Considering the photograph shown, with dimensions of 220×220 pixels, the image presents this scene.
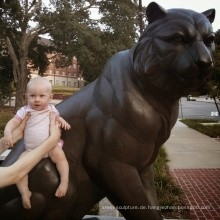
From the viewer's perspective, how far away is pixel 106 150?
4.75 feet

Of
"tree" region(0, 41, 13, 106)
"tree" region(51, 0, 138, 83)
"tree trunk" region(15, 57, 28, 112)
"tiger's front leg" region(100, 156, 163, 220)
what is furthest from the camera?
"tree" region(0, 41, 13, 106)

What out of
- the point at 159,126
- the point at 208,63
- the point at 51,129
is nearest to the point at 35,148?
the point at 51,129

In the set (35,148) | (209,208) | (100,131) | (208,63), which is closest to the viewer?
(208,63)

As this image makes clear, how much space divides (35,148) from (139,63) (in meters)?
0.77

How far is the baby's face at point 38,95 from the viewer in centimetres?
138

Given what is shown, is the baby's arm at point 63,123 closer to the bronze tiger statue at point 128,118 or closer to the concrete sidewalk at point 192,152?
the bronze tiger statue at point 128,118

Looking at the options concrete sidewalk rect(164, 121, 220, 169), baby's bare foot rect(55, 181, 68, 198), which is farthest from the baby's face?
concrete sidewalk rect(164, 121, 220, 169)

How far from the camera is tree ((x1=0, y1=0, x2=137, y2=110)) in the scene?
1589cm

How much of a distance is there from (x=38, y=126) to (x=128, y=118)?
540 mm

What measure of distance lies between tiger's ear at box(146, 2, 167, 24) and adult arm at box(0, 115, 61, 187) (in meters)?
0.85

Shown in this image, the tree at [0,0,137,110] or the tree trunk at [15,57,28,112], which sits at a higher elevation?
the tree at [0,0,137,110]

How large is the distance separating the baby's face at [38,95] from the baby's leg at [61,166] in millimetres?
279

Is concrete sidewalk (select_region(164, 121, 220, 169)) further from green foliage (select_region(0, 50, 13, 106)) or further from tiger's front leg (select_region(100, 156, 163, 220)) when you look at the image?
green foliage (select_region(0, 50, 13, 106))

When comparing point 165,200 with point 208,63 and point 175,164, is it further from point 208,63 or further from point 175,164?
point 208,63
